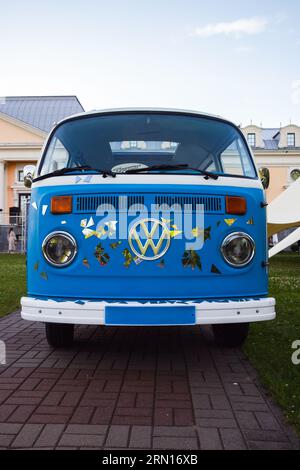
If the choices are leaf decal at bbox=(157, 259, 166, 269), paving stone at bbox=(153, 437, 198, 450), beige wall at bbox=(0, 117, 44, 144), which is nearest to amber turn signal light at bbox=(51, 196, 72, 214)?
leaf decal at bbox=(157, 259, 166, 269)

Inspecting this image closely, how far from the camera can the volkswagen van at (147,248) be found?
3.62 metres

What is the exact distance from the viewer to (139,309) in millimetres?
3582

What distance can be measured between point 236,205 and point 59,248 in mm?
1353

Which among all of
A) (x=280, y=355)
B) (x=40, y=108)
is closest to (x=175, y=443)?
(x=280, y=355)

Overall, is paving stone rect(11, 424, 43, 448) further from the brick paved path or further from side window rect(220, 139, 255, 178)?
side window rect(220, 139, 255, 178)

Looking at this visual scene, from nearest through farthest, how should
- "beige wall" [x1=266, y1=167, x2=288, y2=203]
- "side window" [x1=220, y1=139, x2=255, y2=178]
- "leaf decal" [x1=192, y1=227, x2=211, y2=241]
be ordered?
"leaf decal" [x1=192, y1=227, x2=211, y2=241]
"side window" [x1=220, y1=139, x2=255, y2=178]
"beige wall" [x1=266, y1=167, x2=288, y2=203]

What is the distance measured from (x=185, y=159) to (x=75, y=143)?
1.00 m

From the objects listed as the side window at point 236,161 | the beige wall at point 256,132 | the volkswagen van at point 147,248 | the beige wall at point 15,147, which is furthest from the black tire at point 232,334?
the beige wall at point 256,132

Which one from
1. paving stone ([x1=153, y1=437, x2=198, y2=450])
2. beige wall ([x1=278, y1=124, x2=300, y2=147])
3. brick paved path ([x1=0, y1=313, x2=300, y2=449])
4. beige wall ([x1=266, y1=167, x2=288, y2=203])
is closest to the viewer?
paving stone ([x1=153, y1=437, x2=198, y2=450])

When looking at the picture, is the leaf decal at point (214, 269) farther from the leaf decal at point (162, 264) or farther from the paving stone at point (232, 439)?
the paving stone at point (232, 439)

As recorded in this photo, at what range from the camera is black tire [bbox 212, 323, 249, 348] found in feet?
15.6

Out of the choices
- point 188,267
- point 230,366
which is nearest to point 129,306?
point 188,267

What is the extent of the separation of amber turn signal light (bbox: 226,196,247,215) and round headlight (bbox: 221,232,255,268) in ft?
0.55
